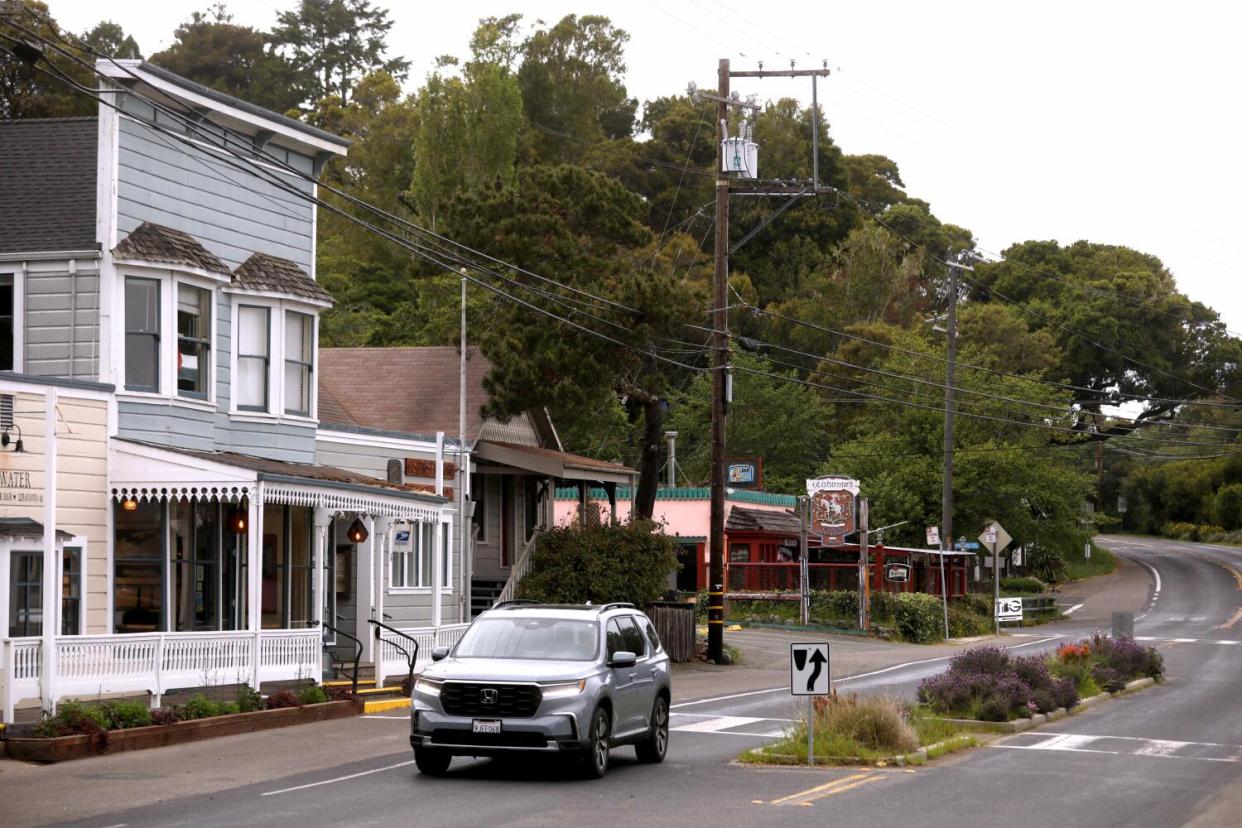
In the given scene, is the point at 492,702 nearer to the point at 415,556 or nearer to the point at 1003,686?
the point at 1003,686

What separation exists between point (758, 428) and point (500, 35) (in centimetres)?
2095

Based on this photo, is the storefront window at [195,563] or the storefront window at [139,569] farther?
the storefront window at [195,563]

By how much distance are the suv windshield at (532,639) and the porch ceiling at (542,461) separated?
1771cm

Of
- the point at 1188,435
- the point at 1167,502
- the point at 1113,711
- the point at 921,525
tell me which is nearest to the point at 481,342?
the point at 1113,711

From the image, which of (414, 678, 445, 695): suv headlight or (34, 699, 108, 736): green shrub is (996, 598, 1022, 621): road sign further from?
(414, 678, 445, 695): suv headlight

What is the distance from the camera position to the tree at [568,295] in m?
35.2

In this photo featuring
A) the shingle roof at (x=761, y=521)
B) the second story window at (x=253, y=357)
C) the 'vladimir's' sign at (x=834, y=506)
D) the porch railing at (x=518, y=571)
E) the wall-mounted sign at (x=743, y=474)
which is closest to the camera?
the second story window at (x=253, y=357)

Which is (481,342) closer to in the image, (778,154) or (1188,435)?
(778,154)

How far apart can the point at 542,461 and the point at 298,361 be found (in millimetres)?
8803

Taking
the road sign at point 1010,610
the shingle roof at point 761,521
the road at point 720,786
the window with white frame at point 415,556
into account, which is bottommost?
the road sign at point 1010,610

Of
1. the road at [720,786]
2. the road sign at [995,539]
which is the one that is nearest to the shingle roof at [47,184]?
the road at [720,786]

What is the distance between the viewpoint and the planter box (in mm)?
18297

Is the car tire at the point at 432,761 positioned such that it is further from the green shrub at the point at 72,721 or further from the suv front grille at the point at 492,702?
the green shrub at the point at 72,721

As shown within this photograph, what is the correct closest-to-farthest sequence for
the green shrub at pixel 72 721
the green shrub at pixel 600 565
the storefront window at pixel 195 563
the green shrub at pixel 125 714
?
the green shrub at pixel 72 721 < the green shrub at pixel 125 714 < the storefront window at pixel 195 563 < the green shrub at pixel 600 565
